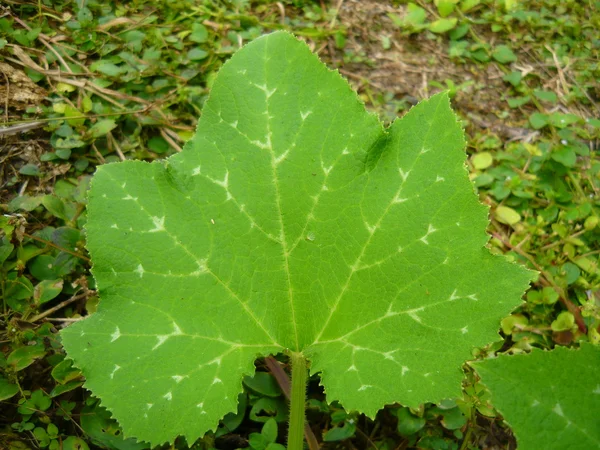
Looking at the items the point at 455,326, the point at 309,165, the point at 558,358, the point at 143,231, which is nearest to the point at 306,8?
the point at 309,165

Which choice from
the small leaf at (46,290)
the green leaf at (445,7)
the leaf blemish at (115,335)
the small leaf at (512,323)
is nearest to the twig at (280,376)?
the leaf blemish at (115,335)

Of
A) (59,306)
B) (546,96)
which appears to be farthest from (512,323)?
(59,306)

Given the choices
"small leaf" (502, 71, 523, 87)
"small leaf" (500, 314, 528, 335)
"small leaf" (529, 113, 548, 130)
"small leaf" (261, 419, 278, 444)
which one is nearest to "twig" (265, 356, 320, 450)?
"small leaf" (261, 419, 278, 444)

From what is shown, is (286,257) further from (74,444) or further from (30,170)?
(30,170)

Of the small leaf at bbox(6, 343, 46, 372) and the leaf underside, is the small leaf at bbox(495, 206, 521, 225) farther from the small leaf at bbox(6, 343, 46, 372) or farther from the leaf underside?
the small leaf at bbox(6, 343, 46, 372)

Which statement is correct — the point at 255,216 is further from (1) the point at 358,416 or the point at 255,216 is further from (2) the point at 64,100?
(2) the point at 64,100

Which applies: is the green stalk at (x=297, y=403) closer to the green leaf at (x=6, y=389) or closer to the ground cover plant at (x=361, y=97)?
the ground cover plant at (x=361, y=97)
